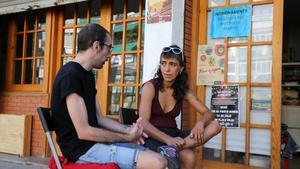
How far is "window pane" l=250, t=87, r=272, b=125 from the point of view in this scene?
4695 millimetres

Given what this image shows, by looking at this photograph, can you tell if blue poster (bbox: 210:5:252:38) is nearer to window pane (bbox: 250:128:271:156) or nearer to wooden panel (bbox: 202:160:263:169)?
window pane (bbox: 250:128:271:156)

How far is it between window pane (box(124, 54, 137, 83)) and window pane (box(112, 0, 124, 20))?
637 mm

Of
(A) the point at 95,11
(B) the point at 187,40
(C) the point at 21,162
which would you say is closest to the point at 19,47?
(A) the point at 95,11

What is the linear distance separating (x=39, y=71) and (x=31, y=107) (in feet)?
2.17

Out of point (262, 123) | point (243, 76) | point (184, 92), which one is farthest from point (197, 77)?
point (184, 92)

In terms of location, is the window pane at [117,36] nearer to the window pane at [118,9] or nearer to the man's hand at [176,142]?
the window pane at [118,9]

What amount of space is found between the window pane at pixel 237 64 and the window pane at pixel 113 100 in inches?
72.3

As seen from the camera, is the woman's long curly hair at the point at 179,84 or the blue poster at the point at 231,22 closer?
the woman's long curly hair at the point at 179,84

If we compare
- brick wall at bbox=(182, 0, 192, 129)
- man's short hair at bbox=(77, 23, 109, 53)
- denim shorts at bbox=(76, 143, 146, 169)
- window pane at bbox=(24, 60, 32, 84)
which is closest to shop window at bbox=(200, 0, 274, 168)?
brick wall at bbox=(182, 0, 192, 129)

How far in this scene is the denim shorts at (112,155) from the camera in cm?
244

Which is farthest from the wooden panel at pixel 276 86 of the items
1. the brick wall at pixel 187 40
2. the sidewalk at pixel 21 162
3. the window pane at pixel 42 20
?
the window pane at pixel 42 20

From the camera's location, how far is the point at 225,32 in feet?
16.5

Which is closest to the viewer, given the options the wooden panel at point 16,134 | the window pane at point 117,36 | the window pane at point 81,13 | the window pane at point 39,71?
the window pane at point 117,36

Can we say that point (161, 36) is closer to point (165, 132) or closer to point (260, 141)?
point (260, 141)
